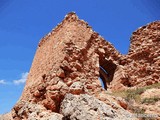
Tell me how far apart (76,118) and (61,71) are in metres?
3.93

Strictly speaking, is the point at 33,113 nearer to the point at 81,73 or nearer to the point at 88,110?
the point at 88,110

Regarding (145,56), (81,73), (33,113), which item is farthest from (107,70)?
(33,113)

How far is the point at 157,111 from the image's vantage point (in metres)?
10.3

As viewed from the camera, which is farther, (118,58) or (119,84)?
(118,58)

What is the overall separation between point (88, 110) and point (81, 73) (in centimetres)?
454

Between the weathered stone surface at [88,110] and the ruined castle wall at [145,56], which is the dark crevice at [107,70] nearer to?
the ruined castle wall at [145,56]

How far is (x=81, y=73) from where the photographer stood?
12672 mm

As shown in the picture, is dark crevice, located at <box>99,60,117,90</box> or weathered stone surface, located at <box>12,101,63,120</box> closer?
weathered stone surface, located at <box>12,101,63,120</box>

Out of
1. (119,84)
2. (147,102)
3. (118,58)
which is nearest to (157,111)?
(147,102)

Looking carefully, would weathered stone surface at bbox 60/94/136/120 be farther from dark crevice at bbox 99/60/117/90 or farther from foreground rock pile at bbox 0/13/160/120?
dark crevice at bbox 99/60/117/90

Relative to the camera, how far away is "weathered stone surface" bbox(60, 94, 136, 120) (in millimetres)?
8016

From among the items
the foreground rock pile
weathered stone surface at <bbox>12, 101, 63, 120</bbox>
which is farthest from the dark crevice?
weathered stone surface at <bbox>12, 101, 63, 120</bbox>

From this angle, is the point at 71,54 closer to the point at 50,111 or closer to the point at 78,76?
the point at 78,76

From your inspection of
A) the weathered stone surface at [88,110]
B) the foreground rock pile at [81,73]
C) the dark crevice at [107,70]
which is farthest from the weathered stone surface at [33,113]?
the dark crevice at [107,70]
